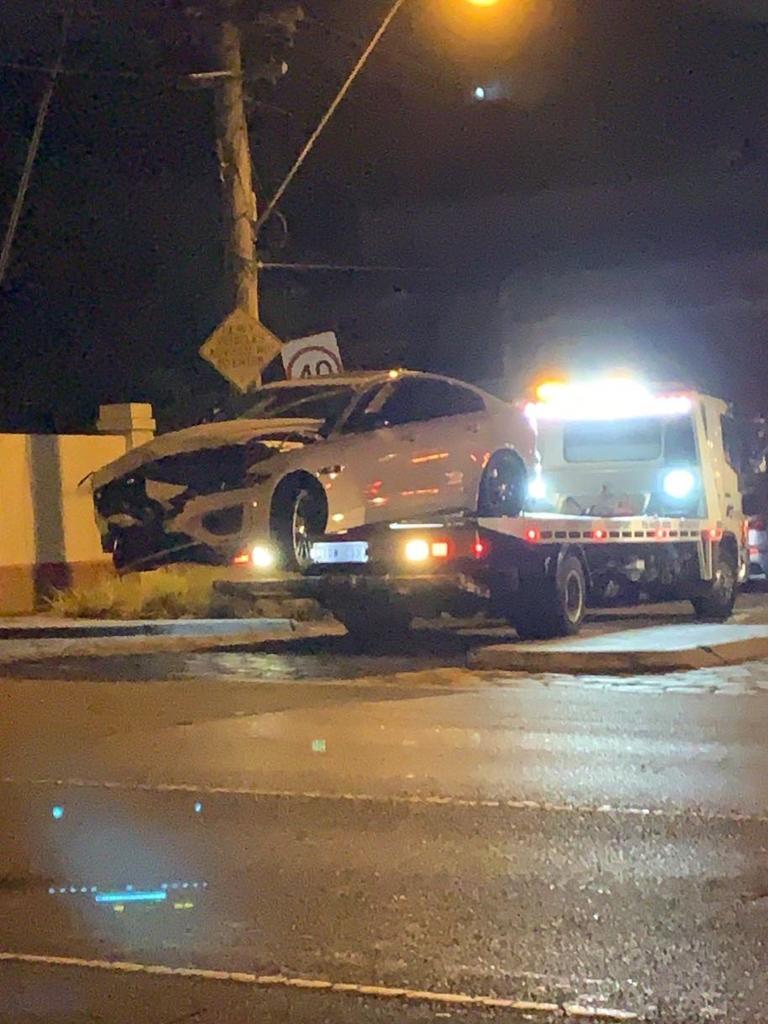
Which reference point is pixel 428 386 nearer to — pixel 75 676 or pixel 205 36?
pixel 75 676

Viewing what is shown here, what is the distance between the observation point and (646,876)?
272 inches

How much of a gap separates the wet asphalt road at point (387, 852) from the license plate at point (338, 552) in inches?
71.3

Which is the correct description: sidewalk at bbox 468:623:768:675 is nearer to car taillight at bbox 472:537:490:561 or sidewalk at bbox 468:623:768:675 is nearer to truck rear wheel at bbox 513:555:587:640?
truck rear wheel at bbox 513:555:587:640

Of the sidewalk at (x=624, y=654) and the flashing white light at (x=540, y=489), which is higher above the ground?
the flashing white light at (x=540, y=489)

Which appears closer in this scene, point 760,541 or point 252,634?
point 252,634

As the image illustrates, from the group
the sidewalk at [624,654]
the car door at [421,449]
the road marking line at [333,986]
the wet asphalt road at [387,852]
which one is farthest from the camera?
the car door at [421,449]

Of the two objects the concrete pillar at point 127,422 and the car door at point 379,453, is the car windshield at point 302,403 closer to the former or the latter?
the car door at point 379,453

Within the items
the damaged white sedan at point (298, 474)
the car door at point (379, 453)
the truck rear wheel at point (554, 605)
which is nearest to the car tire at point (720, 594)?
the truck rear wheel at point (554, 605)

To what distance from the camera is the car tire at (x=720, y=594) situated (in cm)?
1836

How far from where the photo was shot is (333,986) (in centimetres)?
563

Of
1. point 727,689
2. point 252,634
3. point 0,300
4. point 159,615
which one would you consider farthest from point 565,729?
point 0,300

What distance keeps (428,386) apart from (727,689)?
4.11m

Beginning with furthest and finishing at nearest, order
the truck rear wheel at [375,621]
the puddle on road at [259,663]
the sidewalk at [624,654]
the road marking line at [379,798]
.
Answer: the truck rear wheel at [375,621] < the puddle on road at [259,663] < the sidewalk at [624,654] < the road marking line at [379,798]

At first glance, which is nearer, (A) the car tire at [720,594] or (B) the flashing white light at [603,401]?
(B) the flashing white light at [603,401]
